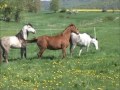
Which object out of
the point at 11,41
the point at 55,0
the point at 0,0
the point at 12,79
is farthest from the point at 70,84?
the point at 55,0

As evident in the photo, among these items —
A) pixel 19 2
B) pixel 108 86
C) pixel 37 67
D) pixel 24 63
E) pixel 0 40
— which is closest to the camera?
pixel 108 86

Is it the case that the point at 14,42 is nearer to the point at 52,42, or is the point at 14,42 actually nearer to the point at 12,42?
the point at 12,42

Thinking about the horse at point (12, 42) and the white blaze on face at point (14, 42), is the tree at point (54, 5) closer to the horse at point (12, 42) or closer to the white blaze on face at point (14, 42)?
the horse at point (12, 42)

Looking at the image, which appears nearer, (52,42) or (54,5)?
(52,42)

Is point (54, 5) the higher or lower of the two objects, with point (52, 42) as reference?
lower

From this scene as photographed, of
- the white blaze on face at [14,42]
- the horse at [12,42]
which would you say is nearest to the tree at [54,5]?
the horse at [12,42]

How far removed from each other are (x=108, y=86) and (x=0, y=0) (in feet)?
35.9

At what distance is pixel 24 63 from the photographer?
17.2 m

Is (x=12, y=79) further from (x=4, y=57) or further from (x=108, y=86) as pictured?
(x=4, y=57)

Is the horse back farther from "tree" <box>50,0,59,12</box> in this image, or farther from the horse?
"tree" <box>50,0,59,12</box>

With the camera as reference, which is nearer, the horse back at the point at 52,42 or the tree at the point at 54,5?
the horse back at the point at 52,42

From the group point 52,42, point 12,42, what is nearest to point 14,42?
point 12,42

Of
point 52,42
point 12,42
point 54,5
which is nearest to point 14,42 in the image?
point 12,42

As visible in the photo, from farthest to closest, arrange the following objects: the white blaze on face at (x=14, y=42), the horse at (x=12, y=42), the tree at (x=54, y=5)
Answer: the tree at (x=54, y=5) < the white blaze on face at (x=14, y=42) < the horse at (x=12, y=42)
